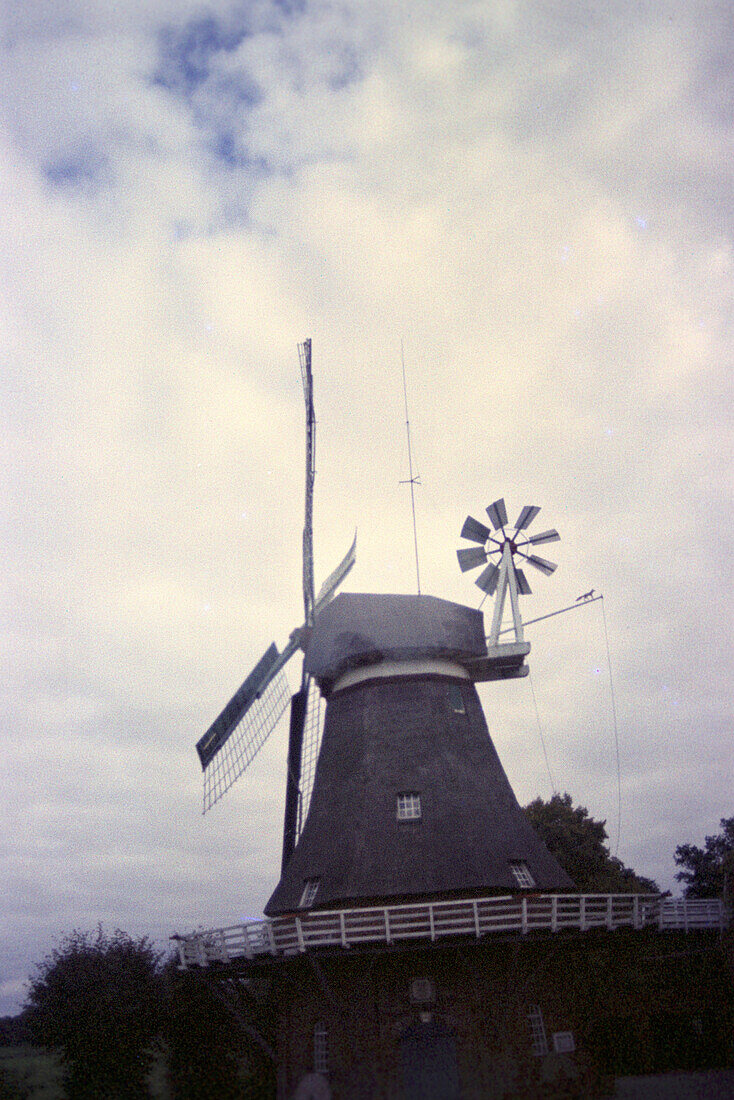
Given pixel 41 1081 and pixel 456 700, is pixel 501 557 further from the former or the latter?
pixel 41 1081

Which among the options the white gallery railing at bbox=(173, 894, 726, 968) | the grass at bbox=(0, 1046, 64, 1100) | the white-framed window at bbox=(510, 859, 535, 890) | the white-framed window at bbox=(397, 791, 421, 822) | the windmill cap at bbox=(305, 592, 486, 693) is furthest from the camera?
the grass at bbox=(0, 1046, 64, 1100)

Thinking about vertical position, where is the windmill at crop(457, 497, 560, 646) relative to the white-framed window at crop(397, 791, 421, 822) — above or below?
above

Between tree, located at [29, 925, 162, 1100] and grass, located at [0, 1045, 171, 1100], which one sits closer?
grass, located at [0, 1045, 171, 1100]

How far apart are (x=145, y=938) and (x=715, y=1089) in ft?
67.5

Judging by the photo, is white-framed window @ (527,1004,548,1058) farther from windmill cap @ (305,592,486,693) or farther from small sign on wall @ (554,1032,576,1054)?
windmill cap @ (305,592,486,693)

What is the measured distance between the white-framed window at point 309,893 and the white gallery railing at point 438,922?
37cm

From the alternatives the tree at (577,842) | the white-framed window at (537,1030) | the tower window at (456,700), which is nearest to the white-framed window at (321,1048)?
the white-framed window at (537,1030)

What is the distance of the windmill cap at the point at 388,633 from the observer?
23.9 metres

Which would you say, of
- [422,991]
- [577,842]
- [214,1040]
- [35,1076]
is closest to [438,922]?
[422,991]

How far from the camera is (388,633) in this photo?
23922 millimetres

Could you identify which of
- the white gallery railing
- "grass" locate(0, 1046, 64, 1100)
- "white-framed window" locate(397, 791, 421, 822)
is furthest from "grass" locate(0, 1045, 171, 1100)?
"white-framed window" locate(397, 791, 421, 822)

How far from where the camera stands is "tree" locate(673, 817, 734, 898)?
148ft

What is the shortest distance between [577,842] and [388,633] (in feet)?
79.5

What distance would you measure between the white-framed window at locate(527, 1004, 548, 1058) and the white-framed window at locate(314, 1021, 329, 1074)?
4.91 metres
